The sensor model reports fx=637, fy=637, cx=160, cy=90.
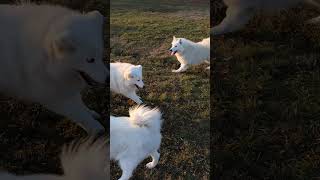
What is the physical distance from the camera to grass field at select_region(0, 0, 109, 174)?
12.1 ft

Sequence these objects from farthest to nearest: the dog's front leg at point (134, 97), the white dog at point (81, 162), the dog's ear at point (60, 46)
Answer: the dog's front leg at point (134, 97) → the white dog at point (81, 162) → the dog's ear at point (60, 46)

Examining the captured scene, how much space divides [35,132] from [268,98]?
1.40 m

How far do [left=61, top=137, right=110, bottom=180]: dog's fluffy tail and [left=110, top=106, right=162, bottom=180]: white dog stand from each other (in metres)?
0.08

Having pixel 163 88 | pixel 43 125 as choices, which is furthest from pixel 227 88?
pixel 43 125

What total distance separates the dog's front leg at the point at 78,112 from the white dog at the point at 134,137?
110mm

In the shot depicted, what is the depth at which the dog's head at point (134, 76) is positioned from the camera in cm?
376

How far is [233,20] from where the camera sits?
12.7 feet

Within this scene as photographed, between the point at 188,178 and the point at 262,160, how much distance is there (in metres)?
0.46

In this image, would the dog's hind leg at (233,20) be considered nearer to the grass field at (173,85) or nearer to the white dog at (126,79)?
the grass field at (173,85)

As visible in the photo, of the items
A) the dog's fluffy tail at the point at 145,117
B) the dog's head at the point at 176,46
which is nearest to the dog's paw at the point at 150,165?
the dog's fluffy tail at the point at 145,117

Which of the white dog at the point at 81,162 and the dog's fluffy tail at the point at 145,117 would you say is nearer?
the white dog at the point at 81,162

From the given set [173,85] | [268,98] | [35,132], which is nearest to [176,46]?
[173,85]

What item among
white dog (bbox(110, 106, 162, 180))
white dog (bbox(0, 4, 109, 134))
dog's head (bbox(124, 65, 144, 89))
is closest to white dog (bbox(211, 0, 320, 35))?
dog's head (bbox(124, 65, 144, 89))

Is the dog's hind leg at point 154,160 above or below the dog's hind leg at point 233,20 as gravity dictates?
below
